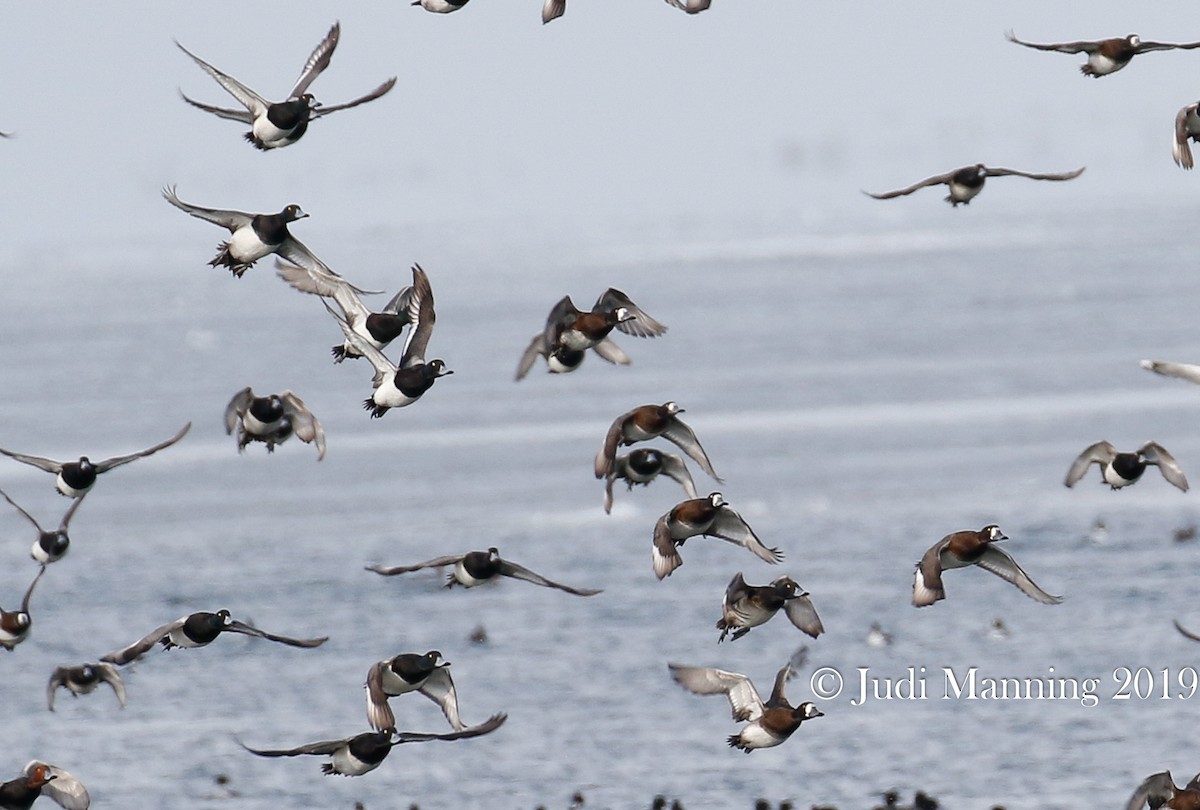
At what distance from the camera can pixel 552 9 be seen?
10.8m

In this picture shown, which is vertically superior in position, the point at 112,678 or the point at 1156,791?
the point at 1156,791

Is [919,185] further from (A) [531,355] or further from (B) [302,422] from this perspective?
(B) [302,422]

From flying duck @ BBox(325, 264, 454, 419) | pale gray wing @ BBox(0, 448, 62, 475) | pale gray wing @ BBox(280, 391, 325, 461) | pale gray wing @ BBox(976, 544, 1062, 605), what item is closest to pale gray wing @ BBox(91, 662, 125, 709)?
pale gray wing @ BBox(0, 448, 62, 475)

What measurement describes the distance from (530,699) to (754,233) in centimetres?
10625

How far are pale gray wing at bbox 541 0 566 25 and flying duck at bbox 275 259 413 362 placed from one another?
199cm

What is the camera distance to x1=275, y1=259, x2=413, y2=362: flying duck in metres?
11.6

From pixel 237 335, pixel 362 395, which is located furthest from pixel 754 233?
pixel 362 395

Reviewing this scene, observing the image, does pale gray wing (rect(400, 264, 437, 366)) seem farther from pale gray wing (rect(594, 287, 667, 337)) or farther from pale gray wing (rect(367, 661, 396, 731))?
pale gray wing (rect(367, 661, 396, 731))

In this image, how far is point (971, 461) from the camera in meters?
28.7

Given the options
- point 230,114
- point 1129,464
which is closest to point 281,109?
point 230,114

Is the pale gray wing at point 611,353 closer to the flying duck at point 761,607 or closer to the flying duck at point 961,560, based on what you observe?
the flying duck at point 761,607

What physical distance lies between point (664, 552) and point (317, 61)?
353 cm

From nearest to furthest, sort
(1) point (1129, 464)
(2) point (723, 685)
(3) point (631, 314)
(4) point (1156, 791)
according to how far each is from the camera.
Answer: (4) point (1156, 791)
(2) point (723, 685)
(3) point (631, 314)
(1) point (1129, 464)

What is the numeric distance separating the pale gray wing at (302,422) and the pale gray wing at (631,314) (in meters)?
2.16
